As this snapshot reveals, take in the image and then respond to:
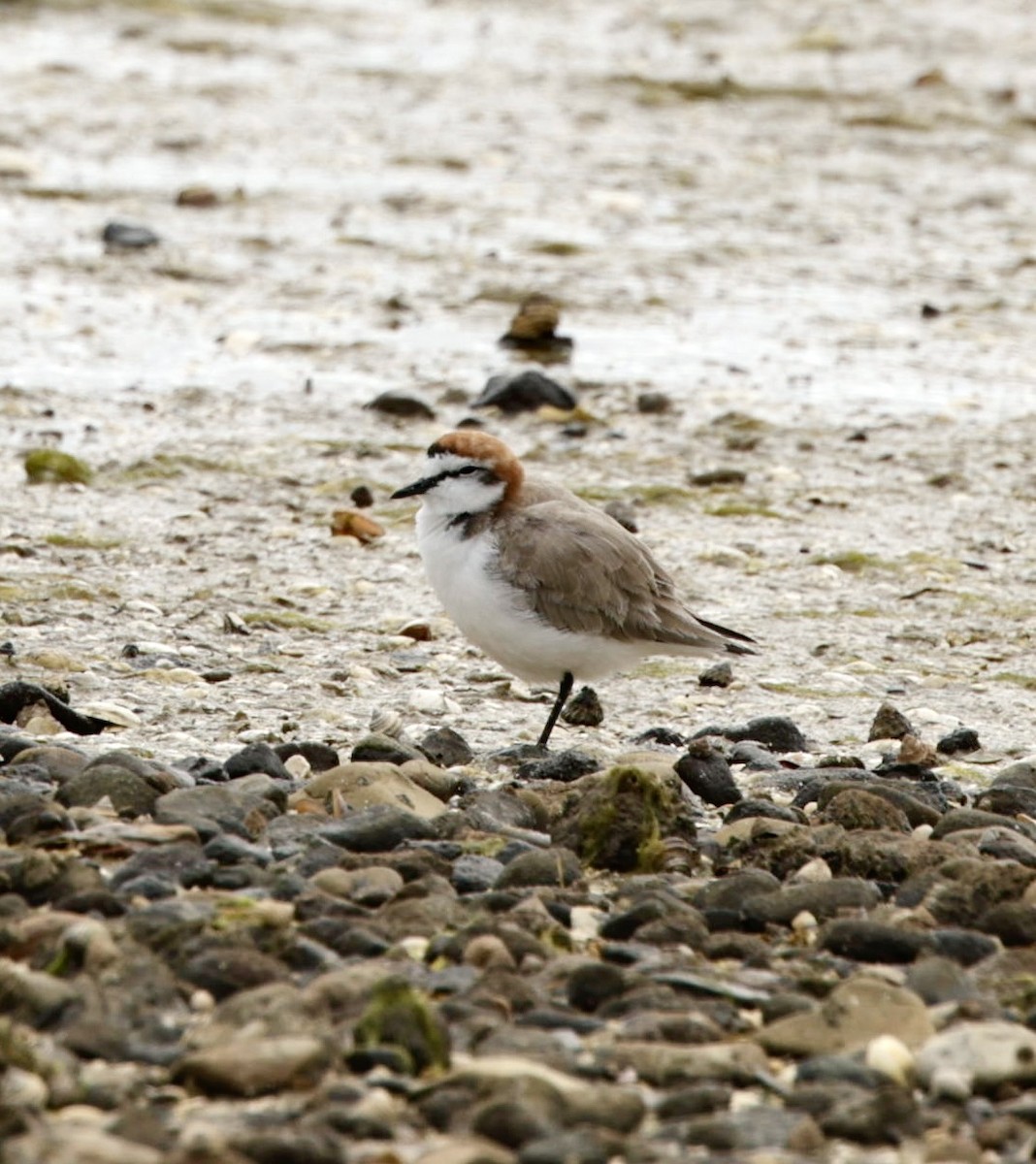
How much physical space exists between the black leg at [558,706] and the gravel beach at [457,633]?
0.37 feet

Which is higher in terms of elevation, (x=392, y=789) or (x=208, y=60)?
(x=208, y=60)

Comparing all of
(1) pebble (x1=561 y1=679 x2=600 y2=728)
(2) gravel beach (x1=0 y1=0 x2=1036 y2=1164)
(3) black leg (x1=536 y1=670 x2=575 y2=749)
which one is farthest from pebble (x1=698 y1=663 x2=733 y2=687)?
(3) black leg (x1=536 y1=670 x2=575 y2=749)

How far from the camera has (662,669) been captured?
7.82 metres

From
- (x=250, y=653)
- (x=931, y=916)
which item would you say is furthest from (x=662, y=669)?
(x=931, y=916)

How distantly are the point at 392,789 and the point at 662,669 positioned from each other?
7.19 ft

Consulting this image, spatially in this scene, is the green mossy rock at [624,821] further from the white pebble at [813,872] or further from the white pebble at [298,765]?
the white pebble at [298,765]

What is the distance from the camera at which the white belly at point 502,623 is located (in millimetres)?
6609

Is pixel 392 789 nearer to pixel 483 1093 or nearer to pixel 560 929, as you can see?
pixel 560 929

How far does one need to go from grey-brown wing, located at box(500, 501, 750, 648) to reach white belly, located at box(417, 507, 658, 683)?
0.04 metres

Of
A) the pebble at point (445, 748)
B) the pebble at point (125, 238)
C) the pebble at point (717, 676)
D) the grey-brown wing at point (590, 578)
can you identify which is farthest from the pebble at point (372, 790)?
the pebble at point (125, 238)

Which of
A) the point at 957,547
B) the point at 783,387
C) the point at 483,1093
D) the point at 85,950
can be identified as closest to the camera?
the point at 483,1093

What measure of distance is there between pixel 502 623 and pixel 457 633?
1.39 metres

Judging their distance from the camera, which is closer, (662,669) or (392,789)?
(392,789)

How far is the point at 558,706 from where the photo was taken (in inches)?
265
